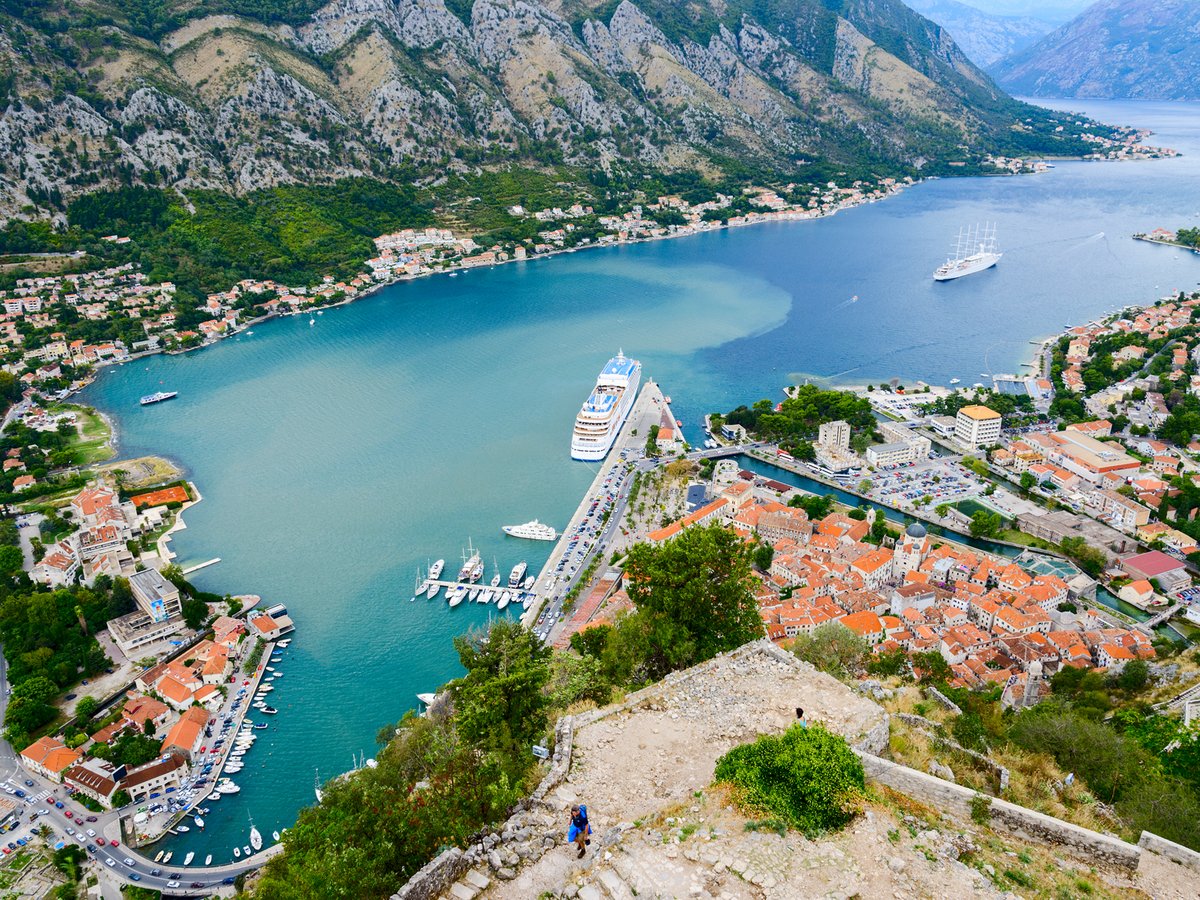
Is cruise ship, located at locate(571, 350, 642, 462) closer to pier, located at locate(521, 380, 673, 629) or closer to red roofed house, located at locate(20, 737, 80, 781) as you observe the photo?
pier, located at locate(521, 380, 673, 629)

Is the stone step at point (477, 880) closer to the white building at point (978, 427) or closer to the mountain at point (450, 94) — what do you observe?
the white building at point (978, 427)

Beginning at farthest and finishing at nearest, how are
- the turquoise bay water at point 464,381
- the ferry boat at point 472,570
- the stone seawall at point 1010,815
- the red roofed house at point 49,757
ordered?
1. the ferry boat at point 472,570
2. the turquoise bay water at point 464,381
3. the red roofed house at point 49,757
4. the stone seawall at point 1010,815

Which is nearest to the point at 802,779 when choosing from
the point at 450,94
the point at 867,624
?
the point at 867,624

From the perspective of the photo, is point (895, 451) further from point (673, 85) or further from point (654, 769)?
point (673, 85)

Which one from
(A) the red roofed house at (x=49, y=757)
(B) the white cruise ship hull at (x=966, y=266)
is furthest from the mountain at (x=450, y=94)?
(A) the red roofed house at (x=49, y=757)

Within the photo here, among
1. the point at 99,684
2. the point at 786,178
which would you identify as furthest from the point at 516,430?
the point at 786,178
